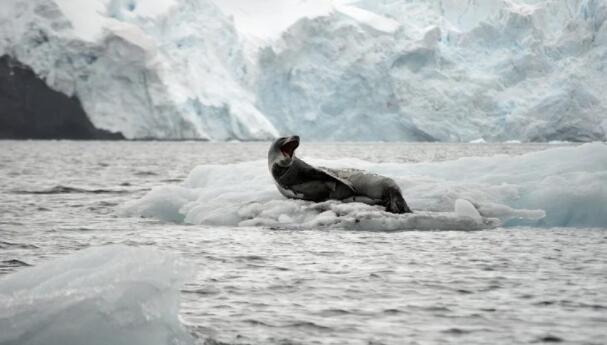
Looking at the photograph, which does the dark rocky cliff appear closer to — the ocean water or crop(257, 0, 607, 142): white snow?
crop(257, 0, 607, 142): white snow

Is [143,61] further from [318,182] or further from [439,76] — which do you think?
[318,182]

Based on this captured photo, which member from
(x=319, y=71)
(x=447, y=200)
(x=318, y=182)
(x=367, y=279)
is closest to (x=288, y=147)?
(x=318, y=182)

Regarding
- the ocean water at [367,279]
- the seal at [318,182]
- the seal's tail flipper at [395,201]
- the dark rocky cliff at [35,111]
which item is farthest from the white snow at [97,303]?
the dark rocky cliff at [35,111]

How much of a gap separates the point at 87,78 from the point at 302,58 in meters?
18.7

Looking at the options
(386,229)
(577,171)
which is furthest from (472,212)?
(577,171)

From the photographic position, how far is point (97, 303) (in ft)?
13.5

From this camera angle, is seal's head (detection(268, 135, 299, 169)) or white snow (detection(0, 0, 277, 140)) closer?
seal's head (detection(268, 135, 299, 169))

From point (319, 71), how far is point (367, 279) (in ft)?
215

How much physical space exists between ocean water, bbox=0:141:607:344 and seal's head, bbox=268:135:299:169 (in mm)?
1258

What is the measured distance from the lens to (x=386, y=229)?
9672 millimetres

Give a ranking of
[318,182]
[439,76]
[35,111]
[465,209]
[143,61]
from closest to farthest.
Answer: [465,209] → [318,182] → [143,61] → [35,111] → [439,76]

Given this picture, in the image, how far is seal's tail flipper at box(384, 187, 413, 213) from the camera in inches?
401

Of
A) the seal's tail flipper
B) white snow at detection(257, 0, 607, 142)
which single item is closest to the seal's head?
the seal's tail flipper

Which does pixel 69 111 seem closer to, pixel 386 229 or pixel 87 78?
pixel 87 78
